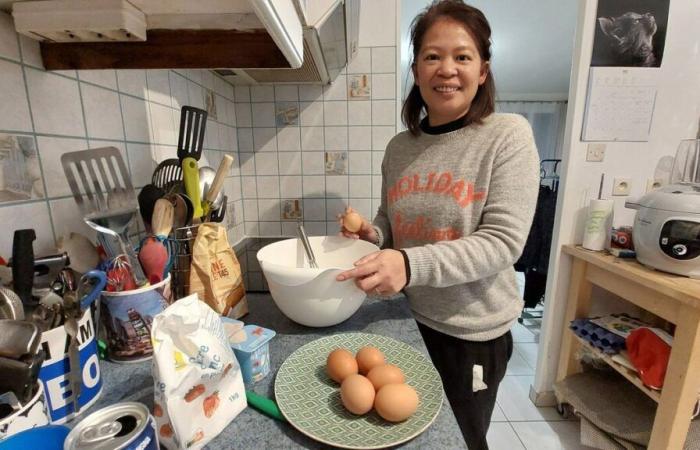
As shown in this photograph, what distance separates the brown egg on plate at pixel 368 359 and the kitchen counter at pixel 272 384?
0.11 metres

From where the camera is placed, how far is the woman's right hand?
80 centimetres

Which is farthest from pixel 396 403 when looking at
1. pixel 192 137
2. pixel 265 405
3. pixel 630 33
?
pixel 630 33

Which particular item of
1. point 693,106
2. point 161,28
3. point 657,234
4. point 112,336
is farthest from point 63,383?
point 693,106

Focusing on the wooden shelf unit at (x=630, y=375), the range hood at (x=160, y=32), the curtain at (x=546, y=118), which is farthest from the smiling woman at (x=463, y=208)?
the curtain at (x=546, y=118)

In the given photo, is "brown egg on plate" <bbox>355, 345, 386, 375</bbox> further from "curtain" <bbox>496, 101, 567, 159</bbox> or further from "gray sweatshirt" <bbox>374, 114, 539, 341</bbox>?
"curtain" <bbox>496, 101, 567, 159</bbox>

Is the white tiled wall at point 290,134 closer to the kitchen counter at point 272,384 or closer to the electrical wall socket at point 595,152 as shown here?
the kitchen counter at point 272,384

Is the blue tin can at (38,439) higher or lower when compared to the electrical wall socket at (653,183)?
lower

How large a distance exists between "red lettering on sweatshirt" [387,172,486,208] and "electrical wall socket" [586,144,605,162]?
1.05 m

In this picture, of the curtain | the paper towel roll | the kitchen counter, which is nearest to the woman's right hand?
the kitchen counter

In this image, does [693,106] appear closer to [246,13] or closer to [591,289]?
[591,289]

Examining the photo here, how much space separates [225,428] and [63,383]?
20 centimetres

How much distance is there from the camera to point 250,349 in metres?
0.47

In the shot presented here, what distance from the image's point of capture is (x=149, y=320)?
1.64ft

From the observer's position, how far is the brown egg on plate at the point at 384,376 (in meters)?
0.45
